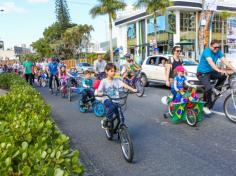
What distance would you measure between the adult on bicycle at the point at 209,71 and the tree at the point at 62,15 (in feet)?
212

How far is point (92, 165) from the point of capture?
4809mm

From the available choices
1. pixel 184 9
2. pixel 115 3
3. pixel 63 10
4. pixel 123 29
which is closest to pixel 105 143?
pixel 115 3

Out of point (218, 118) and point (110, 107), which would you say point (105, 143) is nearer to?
point (110, 107)

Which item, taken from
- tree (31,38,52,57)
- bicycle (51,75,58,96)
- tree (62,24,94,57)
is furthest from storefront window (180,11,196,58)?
tree (31,38,52,57)

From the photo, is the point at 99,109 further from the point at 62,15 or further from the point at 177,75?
the point at 62,15

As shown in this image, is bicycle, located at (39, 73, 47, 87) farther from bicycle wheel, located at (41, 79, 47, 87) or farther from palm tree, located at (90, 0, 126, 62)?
palm tree, located at (90, 0, 126, 62)

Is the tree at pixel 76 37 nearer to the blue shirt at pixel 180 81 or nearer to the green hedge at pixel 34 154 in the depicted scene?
the blue shirt at pixel 180 81

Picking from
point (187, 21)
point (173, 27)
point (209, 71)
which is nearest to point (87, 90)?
point (209, 71)

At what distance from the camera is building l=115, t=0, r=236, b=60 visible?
136 feet

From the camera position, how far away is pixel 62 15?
6888cm

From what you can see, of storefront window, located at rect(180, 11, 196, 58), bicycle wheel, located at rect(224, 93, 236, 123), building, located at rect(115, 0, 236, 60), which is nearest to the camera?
bicycle wheel, located at rect(224, 93, 236, 123)

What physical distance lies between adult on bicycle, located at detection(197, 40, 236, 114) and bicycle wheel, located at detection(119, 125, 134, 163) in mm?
3111

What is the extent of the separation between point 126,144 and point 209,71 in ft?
11.4

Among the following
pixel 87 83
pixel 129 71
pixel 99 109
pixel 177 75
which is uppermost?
pixel 177 75
